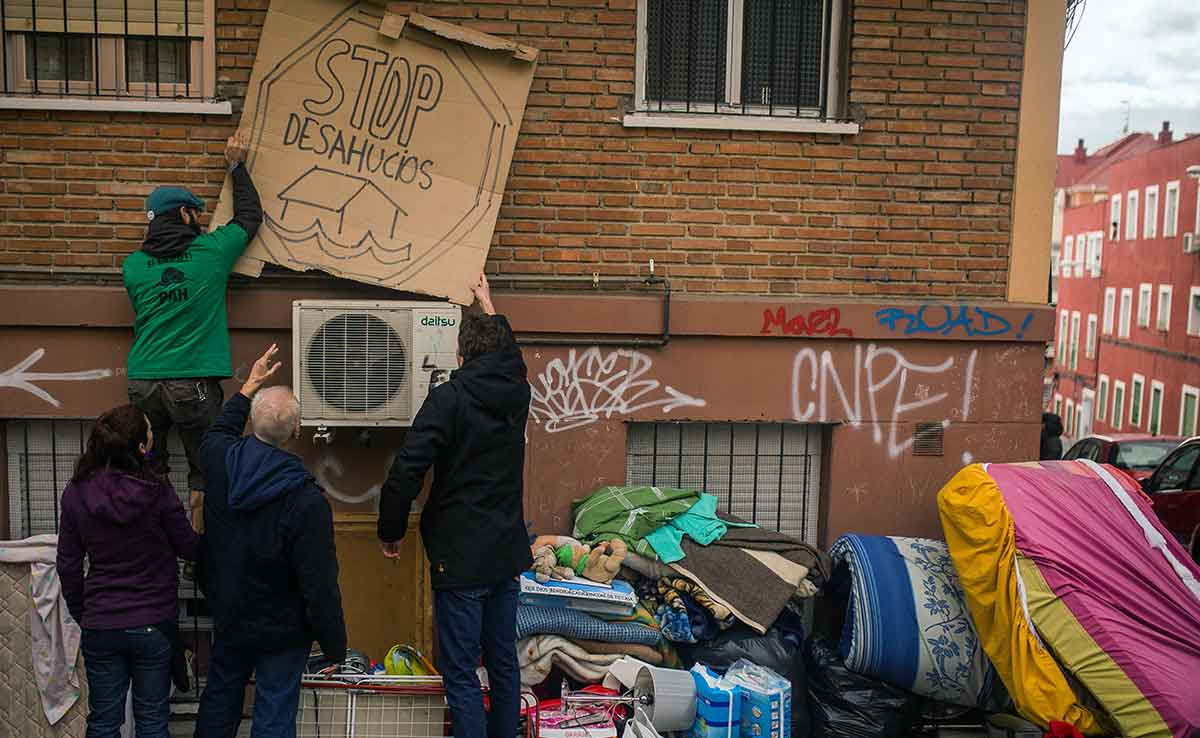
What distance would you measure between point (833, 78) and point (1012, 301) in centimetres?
176

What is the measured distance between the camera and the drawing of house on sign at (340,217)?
19.8 ft

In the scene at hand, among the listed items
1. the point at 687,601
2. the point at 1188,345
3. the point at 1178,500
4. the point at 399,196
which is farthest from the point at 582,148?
the point at 1188,345

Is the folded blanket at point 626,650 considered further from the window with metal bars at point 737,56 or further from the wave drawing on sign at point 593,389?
the window with metal bars at point 737,56

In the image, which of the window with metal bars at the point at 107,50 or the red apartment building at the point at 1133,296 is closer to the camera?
the window with metal bars at the point at 107,50

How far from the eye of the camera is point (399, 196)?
613 cm

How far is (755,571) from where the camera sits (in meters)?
5.87

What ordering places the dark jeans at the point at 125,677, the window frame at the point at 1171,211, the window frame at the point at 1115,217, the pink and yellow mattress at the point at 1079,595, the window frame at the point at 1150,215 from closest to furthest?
the dark jeans at the point at 125,677, the pink and yellow mattress at the point at 1079,595, the window frame at the point at 1171,211, the window frame at the point at 1150,215, the window frame at the point at 1115,217

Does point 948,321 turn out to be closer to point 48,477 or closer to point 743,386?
point 743,386

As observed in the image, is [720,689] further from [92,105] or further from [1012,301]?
[92,105]

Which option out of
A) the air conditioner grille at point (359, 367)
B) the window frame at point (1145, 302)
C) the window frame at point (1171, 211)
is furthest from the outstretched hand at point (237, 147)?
the window frame at point (1145, 302)

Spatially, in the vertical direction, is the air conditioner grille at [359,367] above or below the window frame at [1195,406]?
above

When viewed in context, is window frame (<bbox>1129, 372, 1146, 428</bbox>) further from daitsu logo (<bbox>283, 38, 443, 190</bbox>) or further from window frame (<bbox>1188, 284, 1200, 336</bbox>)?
daitsu logo (<bbox>283, 38, 443, 190</bbox>)

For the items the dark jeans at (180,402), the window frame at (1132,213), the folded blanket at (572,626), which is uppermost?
the window frame at (1132,213)

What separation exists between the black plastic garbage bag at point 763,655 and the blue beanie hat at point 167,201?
3587 millimetres
